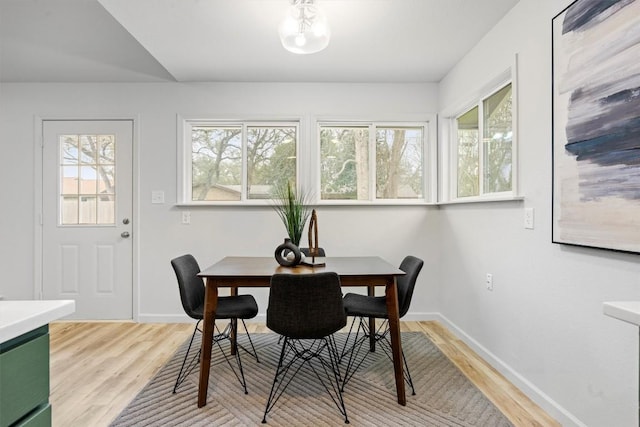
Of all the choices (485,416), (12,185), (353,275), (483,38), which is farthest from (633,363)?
(12,185)

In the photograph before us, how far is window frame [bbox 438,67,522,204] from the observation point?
7.47ft

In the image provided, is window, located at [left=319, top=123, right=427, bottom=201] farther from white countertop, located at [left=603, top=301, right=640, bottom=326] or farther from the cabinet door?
the cabinet door

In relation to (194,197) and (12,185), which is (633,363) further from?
(12,185)

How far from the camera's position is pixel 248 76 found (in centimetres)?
349

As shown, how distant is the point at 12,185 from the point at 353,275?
3690mm

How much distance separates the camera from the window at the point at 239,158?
3.70 metres

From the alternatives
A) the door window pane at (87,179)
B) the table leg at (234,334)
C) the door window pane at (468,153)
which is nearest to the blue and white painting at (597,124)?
the door window pane at (468,153)

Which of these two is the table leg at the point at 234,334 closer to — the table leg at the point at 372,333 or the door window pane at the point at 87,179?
the table leg at the point at 372,333

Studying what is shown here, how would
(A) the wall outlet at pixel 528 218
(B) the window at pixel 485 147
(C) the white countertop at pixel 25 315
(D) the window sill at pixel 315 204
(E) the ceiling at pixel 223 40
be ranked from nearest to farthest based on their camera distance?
(C) the white countertop at pixel 25 315
(A) the wall outlet at pixel 528 218
(E) the ceiling at pixel 223 40
(B) the window at pixel 485 147
(D) the window sill at pixel 315 204

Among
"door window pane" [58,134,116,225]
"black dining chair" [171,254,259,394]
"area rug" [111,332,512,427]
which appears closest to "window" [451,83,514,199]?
"area rug" [111,332,512,427]

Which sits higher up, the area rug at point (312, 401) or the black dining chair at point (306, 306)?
the black dining chair at point (306, 306)

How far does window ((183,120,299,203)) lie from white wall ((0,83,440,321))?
15 cm

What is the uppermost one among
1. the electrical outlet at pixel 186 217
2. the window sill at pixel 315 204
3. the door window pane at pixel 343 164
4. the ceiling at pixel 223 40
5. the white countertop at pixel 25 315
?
the ceiling at pixel 223 40

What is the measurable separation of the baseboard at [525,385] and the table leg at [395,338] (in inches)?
28.9
